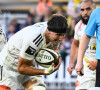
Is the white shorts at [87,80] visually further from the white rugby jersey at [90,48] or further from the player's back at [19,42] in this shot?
the player's back at [19,42]

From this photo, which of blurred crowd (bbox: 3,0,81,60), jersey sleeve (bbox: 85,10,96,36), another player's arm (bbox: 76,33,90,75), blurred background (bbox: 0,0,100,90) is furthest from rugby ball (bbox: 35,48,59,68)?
blurred crowd (bbox: 3,0,81,60)

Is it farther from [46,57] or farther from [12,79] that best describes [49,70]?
[12,79]

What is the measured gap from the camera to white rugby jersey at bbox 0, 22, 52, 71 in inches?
250

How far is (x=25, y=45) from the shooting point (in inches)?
251

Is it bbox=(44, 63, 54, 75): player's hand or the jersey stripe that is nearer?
the jersey stripe

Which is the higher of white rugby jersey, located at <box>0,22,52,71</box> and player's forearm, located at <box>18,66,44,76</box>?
white rugby jersey, located at <box>0,22,52,71</box>

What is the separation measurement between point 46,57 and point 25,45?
44 centimetres

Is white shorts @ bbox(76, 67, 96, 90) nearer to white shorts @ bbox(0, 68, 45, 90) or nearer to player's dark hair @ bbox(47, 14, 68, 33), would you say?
white shorts @ bbox(0, 68, 45, 90)

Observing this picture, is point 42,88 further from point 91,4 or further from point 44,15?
point 44,15

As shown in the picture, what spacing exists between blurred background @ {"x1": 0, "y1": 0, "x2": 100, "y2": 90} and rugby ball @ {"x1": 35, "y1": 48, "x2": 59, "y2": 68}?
4051mm

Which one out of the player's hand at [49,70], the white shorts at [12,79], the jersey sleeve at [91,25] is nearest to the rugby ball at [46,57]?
the player's hand at [49,70]

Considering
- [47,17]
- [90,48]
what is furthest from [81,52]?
[47,17]

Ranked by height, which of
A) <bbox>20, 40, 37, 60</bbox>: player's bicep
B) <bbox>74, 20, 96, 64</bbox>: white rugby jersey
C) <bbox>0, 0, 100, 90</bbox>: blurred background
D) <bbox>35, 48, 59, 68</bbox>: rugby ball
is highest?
<bbox>20, 40, 37, 60</bbox>: player's bicep

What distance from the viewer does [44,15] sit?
553 inches
